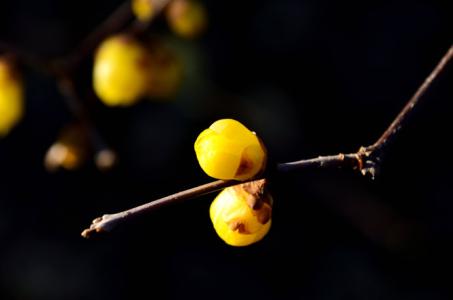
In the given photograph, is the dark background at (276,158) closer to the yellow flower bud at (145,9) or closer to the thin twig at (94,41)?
the thin twig at (94,41)

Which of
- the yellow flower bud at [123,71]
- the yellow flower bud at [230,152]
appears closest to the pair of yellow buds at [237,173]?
the yellow flower bud at [230,152]

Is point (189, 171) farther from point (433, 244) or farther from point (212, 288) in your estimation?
point (433, 244)

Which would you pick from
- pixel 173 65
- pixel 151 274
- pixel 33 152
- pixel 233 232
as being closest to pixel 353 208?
pixel 151 274

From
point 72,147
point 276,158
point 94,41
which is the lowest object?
point 276,158

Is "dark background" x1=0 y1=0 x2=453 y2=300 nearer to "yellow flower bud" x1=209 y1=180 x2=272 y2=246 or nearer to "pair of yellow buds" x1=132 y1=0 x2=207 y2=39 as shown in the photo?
"pair of yellow buds" x1=132 y1=0 x2=207 y2=39

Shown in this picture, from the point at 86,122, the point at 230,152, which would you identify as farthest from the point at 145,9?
the point at 230,152

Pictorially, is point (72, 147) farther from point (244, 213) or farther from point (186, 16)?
point (244, 213)
